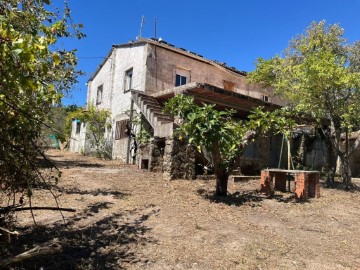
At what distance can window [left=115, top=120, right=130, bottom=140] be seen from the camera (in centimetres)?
1743

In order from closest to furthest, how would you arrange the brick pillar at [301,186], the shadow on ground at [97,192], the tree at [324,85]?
the shadow on ground at [97,192], the brick pillar at [301,186], the tree at [324,85]

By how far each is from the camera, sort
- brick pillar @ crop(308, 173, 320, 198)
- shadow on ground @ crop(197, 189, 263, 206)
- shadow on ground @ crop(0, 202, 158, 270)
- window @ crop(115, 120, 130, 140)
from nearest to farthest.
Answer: shadow on ground @ crop(0, 202, 158, 270)
shadow on ground @ crop(197, 189, 263, 206)
brick pillar @ crop(308, 173, 320, 198)
window @ crop(115, 120, 130, 140)

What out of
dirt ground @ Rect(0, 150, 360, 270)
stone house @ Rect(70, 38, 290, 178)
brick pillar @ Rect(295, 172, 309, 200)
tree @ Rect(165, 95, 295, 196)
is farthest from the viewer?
stone house @ Rect(70, 38, 290, 178)

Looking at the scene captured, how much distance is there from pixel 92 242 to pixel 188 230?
68.8 inches

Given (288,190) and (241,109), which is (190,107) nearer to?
(288,190)

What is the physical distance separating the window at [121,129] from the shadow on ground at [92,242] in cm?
1015

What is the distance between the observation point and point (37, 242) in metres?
5.68

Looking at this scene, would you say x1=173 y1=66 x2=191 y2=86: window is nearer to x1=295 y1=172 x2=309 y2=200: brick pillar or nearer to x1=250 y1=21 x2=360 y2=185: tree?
x1=250 y1=21 x2=360 y2=185: tree

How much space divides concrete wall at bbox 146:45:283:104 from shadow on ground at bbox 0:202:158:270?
10.4m

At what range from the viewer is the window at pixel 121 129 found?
57.2 feet

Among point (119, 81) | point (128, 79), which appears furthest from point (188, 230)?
point (119, 81)

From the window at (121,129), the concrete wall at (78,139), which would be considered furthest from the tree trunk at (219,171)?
the concrete wall at (78,139)

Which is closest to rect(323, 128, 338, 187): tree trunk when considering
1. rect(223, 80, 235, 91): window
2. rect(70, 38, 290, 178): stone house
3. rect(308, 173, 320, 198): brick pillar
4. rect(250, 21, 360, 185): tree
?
rect(250, 21, 360, 185): tree

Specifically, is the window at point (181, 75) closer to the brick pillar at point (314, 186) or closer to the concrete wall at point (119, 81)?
the concrete wall at point (119, 81)
